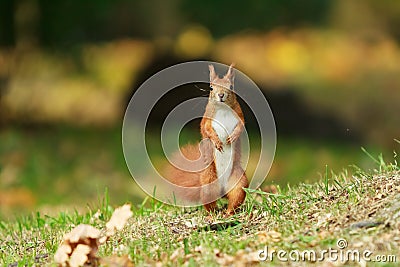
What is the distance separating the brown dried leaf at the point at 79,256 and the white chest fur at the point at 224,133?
95 cm

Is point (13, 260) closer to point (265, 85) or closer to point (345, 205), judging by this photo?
point (345, 205)

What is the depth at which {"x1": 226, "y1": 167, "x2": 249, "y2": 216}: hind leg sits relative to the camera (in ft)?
13.5

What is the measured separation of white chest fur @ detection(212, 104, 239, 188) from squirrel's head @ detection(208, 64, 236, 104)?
5 cm

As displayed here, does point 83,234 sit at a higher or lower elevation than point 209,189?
lower

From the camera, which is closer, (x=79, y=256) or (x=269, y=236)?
(x=79, y=256)

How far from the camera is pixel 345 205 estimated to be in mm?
3775

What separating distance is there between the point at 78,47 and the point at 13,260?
25.2 feet

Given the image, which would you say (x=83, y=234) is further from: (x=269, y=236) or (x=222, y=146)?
(x=222, y=146)

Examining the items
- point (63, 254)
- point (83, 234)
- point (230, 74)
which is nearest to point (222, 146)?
point (230, 74)

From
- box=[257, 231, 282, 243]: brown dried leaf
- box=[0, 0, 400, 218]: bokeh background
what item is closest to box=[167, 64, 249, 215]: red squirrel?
box=[257, 231, 282, 243]: brown dried leaf

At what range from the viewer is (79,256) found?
11.1 ft

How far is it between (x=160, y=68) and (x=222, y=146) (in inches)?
353

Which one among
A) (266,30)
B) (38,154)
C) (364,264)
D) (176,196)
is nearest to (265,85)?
(266,30)

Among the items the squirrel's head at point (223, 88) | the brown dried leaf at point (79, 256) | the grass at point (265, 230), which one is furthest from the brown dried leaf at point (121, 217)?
the squirrel's head at point (223, 88)
